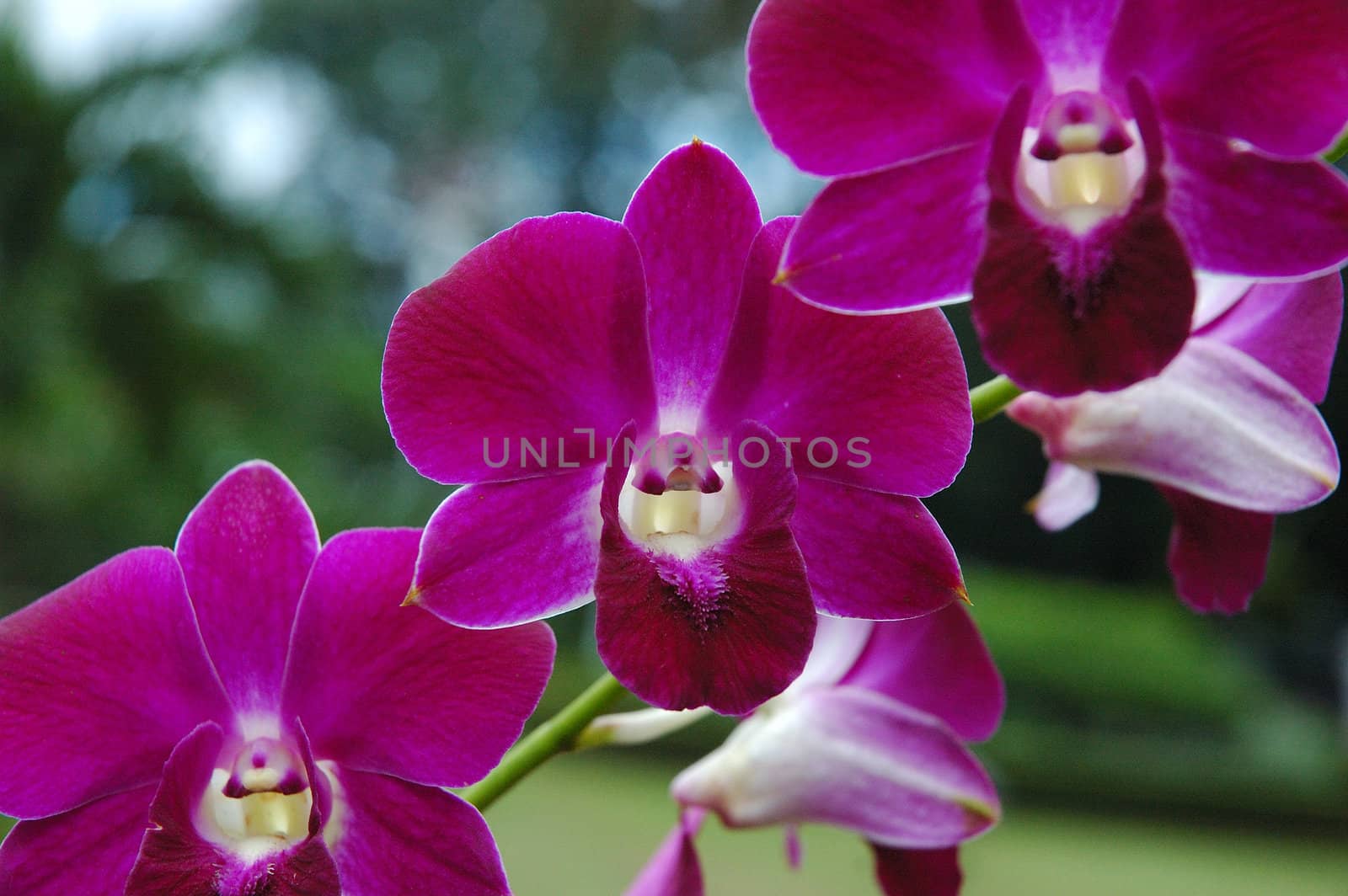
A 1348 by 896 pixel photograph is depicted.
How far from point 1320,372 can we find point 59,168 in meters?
7.67

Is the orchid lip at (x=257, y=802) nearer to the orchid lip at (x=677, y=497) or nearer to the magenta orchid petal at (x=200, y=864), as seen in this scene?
the magenta orchid petal at (x=200, y=864)

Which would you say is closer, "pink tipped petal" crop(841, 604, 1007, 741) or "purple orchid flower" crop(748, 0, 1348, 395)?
"purple orchid flower" crop(748, 0, 1348, 395)

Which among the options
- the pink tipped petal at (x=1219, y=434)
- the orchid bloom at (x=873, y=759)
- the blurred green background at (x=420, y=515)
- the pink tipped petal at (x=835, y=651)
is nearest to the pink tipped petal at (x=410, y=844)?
the orchid bloom at (x=873, y=759)

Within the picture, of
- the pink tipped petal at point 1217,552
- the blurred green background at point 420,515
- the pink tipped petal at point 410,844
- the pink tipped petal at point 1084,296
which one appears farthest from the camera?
the blurred green background at point 420,515

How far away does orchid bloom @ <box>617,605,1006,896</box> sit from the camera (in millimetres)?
559

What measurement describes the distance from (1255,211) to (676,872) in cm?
40

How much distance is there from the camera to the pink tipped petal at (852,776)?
0.56 m

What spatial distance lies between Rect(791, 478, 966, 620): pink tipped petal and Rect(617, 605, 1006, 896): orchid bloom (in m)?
0.14

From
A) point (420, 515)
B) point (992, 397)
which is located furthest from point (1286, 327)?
point (420, 515)

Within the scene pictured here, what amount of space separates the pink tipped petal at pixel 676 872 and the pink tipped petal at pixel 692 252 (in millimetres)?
260

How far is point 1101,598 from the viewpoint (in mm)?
7215

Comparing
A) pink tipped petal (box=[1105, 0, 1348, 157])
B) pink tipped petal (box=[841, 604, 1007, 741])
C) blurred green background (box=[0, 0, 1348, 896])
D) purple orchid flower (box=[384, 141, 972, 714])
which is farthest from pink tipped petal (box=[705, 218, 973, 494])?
blurred green background (box=[0, 0, 1348, 896])

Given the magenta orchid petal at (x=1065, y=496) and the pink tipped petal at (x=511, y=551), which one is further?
the magenta orchid petal at (x=1065, y=496)

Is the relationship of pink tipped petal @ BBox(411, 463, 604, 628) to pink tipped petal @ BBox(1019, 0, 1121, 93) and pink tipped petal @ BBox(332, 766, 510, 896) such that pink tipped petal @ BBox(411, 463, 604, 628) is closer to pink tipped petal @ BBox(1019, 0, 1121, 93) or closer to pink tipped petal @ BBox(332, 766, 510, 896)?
pink tipped petal @ BBox(332, 766, 510, 896)
